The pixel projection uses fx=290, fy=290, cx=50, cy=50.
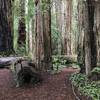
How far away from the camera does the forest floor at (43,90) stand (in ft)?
27.7

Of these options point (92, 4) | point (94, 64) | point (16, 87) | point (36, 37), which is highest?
point (92, 4)

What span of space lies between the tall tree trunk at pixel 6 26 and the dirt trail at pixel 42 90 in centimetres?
649

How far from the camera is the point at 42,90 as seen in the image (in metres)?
9.20

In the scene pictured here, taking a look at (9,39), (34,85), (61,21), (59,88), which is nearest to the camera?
(59,88)

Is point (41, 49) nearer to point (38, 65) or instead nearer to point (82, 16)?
point (38, 65)

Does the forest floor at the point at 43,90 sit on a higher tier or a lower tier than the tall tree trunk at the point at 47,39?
lower

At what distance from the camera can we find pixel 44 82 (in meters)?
10.2

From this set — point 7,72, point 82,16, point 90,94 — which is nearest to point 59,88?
point 90,94

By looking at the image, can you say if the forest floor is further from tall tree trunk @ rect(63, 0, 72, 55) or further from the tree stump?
tall tree trunk @ rect(63, 0, 72, 55)

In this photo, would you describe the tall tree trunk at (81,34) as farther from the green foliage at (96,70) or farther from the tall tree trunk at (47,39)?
the tall tree trunk at (47,39)

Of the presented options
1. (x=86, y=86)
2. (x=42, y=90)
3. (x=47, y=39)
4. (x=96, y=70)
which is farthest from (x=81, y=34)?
(x=42, y=90)

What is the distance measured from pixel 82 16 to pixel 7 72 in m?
4.38

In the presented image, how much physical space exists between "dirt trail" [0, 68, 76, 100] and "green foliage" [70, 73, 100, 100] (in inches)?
11.2

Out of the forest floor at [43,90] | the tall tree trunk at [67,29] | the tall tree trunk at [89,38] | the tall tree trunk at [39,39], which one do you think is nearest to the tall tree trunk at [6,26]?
the tall tree trunk at [39,39]
